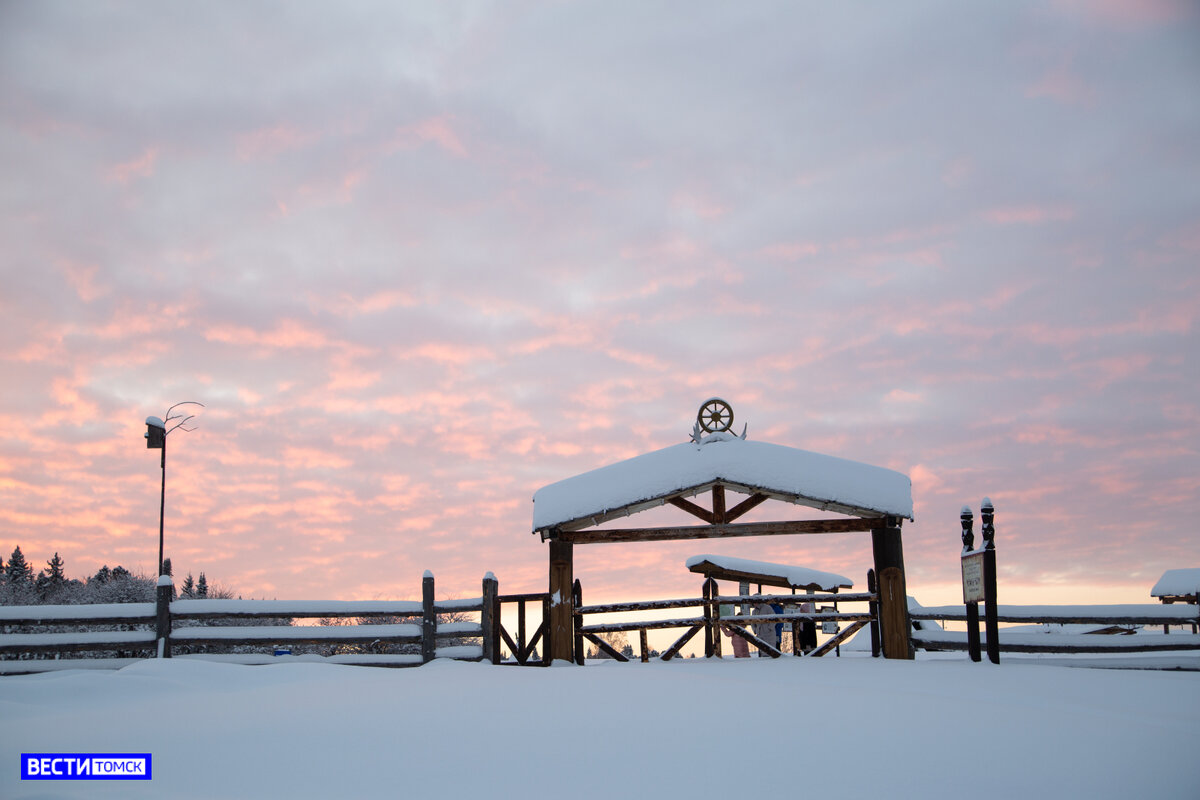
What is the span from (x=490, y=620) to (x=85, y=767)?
940 cm

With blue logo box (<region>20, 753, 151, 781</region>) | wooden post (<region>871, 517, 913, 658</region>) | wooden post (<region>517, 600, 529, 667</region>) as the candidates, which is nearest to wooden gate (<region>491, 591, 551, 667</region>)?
wooden post (<region>517, 600, 529, 667</region>)

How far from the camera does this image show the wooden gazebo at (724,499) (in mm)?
14961

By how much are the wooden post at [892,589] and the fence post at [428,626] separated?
7.89 m

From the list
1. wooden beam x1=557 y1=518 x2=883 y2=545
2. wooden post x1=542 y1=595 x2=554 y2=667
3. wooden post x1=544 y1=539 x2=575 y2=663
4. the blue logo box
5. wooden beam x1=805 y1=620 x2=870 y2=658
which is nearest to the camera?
the blue logo box

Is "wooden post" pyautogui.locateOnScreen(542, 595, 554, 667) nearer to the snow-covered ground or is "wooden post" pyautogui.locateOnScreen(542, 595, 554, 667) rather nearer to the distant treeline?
the snow-covered ground

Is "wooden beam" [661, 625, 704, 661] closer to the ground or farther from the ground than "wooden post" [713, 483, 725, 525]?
closer to the ground

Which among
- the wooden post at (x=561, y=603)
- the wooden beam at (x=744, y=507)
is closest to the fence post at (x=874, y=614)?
the wooden beam at (x=744, y=507)

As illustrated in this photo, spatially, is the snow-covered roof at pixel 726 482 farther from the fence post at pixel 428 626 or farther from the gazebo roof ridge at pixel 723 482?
the fence post at pixel 428 626

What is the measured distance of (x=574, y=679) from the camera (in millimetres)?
10906

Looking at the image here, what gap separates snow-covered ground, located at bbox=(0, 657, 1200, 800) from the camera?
618cm

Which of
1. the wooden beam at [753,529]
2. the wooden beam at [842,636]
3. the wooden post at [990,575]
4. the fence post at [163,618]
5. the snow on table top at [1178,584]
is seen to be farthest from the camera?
the snow on table top at [1178,584]

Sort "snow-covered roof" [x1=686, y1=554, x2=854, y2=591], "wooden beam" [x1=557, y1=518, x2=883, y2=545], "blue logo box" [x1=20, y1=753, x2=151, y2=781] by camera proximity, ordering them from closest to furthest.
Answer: "blue logo box" [x1=20, y1=753, x2=151, y2=781] < "wooden beam" [x1=557, y1=518, x2=883, y2=545] < "snow-covered roof" [x1=686, y1=554, x2=854, y2=591]

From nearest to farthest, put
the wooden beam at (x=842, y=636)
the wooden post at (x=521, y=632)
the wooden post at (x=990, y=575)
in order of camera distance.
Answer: the wooden post at (x=990, y=575), the wooden beam at (x=842, y=636), the wooden post at (x=521, y=632)

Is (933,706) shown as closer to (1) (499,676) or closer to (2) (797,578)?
(1) (499,676)
